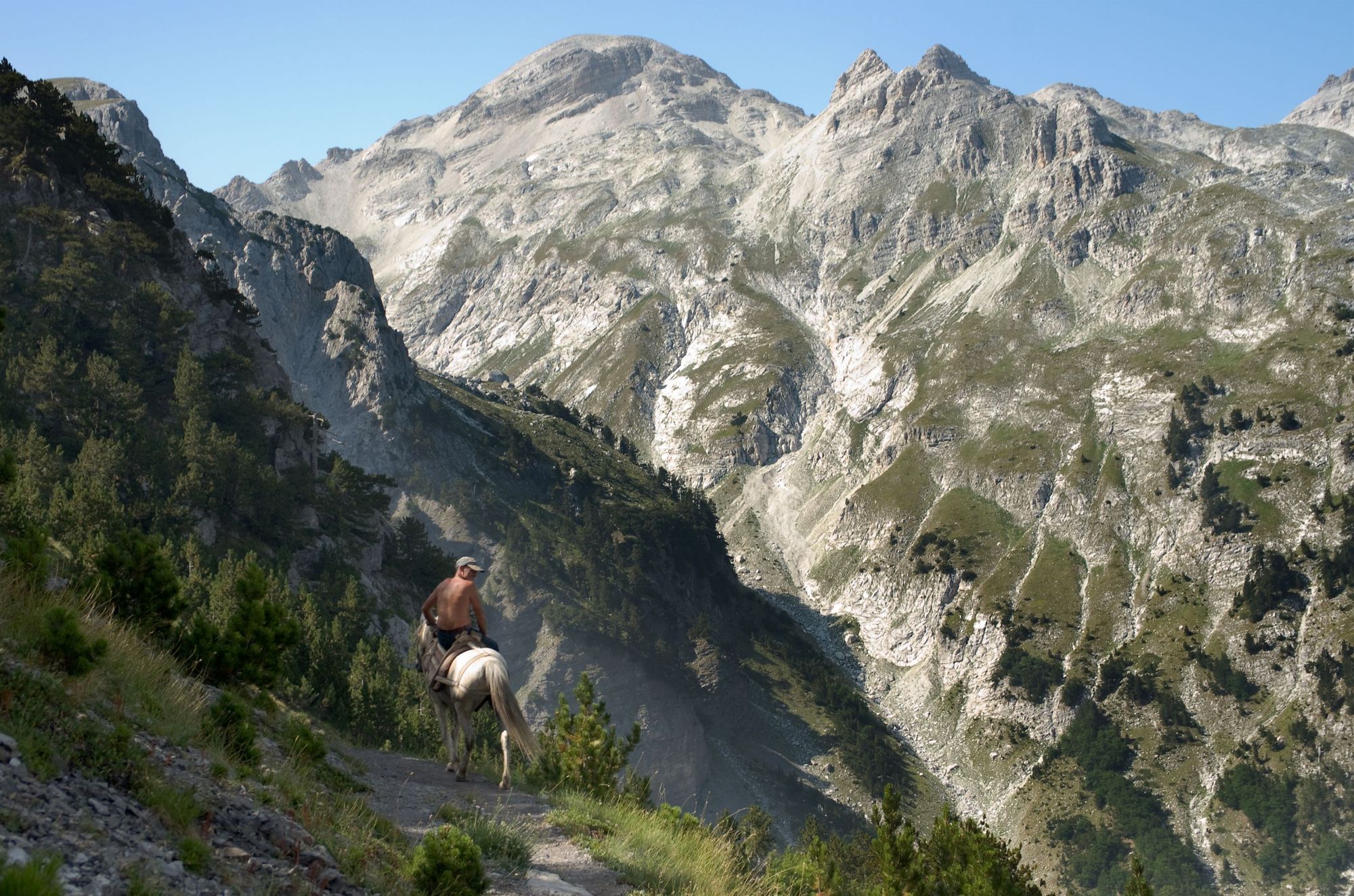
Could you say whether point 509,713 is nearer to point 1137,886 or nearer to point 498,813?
point 498,813

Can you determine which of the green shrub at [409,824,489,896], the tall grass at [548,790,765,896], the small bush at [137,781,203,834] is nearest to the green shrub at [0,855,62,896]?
the small bush at [137,781,203,834]

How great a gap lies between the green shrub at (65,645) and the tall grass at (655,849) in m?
7.93

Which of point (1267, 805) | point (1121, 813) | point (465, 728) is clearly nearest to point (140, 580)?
Result: point (465, 728)

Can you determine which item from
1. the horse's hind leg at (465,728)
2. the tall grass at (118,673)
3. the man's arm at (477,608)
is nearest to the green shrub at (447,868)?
the tall grass at (118,673)

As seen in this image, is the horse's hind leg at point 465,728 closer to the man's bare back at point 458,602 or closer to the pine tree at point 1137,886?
the man's bare back at point 458,602

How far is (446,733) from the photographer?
19234 mm

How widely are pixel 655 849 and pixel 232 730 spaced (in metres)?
6.88

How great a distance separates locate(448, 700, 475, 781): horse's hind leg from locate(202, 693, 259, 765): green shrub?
6048 millimetres

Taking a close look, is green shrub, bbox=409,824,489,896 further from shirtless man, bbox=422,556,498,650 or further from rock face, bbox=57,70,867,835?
rock face, bbox=57,70,867,835

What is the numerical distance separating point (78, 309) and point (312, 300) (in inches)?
5003

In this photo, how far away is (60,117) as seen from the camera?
76.4m

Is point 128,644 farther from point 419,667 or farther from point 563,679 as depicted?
point 563,679

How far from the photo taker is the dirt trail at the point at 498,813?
12.5m

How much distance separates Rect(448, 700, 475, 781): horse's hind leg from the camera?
18266 mm
